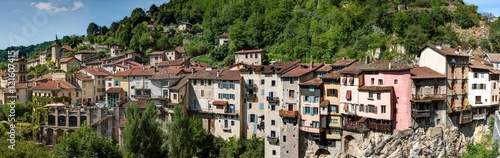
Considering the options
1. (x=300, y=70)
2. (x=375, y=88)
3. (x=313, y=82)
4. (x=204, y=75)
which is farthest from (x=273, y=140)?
(x=375, y=88)

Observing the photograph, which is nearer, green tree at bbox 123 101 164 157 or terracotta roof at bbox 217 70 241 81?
green tree at bbox 123 101 164 157

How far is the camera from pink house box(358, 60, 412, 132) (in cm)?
3512

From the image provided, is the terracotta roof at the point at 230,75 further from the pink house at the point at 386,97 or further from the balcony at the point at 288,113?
the pink house at the point at 386,97

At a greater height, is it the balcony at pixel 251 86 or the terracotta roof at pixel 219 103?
the balcony at pixel 251 86

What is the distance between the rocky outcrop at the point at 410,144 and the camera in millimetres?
35938

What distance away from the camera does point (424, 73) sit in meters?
36.2

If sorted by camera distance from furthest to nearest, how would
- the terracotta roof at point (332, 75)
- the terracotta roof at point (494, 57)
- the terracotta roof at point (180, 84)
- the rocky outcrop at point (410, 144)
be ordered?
the terracotta roof at point (494, 57), the terracotta roof at point (180, 84), the terracotta roof at point (332, 75), the rocky outcrop at point (410, 144)

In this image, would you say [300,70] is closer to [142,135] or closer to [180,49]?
[142,135]

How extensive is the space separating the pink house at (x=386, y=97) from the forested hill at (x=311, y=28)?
57.7 ft

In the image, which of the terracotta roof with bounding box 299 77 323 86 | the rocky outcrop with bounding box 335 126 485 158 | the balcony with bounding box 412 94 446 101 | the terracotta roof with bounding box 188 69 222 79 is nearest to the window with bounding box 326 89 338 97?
the terracotta roof with bounding box 299 77 323 86

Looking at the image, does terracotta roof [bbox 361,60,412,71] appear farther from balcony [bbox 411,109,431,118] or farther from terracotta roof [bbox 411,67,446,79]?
balcony [bbox 411,109,431,118]

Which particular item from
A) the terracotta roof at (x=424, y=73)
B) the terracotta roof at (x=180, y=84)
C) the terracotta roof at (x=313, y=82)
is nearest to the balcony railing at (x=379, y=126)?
the terracotta roof at (x=424, y=73)

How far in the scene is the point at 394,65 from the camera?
36.0 m

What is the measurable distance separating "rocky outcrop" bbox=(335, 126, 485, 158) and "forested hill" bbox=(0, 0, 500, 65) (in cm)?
1730
